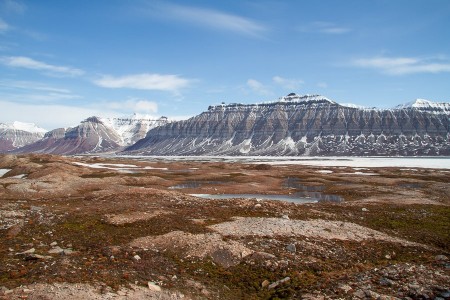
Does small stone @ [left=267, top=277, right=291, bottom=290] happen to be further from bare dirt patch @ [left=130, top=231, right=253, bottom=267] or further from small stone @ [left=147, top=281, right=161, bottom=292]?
small stone @ [left=147, top=281, right=161, bottom=292]

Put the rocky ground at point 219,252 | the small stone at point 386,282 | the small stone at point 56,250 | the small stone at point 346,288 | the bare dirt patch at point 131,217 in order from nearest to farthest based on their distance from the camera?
the small stone at point 346,288 < the rocky ground at point 219,252 < the small stone at point 386,282 < the small stone at point 56,250 < the bare dirt patch at point 131,217

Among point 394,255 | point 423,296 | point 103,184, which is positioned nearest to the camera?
point 423,296

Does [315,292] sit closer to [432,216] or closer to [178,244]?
[178,244]

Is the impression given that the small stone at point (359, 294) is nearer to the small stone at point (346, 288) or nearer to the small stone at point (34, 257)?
the small stone at point (346, 288)

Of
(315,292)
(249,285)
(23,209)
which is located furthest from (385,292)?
(23,209)

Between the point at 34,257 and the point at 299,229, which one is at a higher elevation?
the point at 34,257

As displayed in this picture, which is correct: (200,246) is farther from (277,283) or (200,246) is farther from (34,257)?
(34,257)

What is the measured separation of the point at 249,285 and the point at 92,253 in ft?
32.8

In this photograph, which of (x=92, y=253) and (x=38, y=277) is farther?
(x=92, y=253)

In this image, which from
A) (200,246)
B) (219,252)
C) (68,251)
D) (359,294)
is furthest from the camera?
(200,246)

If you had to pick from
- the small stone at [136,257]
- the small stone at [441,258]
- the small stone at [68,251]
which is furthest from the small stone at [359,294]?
the small stone at [68,251]

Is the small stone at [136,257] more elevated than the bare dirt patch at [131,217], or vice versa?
the bare dirt patch at [131,217]

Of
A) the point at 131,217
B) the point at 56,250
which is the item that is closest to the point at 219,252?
the point at 56,250

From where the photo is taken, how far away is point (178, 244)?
23.9 m
